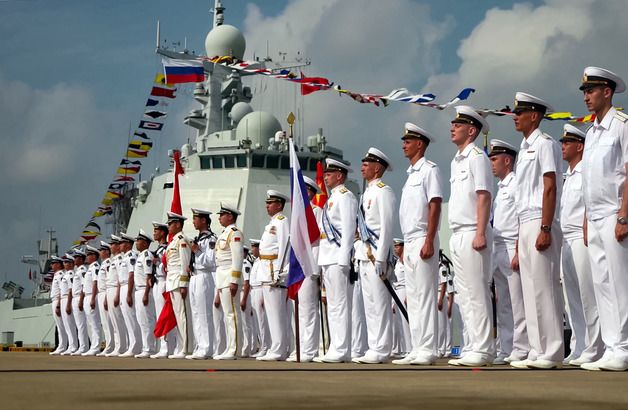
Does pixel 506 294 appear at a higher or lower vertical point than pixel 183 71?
lower

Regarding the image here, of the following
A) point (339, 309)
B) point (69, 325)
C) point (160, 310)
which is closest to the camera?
point (339, 309)

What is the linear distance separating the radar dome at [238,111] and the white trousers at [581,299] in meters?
26.5

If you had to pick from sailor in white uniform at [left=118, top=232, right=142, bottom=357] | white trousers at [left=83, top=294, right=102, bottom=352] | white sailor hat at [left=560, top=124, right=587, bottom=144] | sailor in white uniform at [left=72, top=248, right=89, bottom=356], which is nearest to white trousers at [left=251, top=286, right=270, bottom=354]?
sailor in white uniform at [left=118, top=232, right=142, bottom=357]

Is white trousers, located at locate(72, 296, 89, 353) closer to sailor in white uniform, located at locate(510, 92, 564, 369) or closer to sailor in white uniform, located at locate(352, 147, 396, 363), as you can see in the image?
sailor in white uniform, located at locate(352, 147, 396, 363)

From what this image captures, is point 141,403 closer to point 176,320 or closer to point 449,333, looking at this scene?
point 176,320

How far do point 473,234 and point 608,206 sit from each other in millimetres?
1122

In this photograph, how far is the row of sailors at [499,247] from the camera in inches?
229

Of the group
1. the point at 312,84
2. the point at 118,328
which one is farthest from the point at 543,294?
the point at 312,84

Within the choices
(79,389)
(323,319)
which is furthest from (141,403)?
(323,319)

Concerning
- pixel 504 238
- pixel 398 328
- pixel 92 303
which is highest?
pixel 92 303

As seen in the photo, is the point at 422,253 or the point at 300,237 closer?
the point at 422,253

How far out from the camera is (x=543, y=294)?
6164 millimetres

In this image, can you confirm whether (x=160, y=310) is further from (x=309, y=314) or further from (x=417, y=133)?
(x=417, y=133)

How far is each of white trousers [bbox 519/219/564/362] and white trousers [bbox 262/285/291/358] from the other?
12.4 feet
